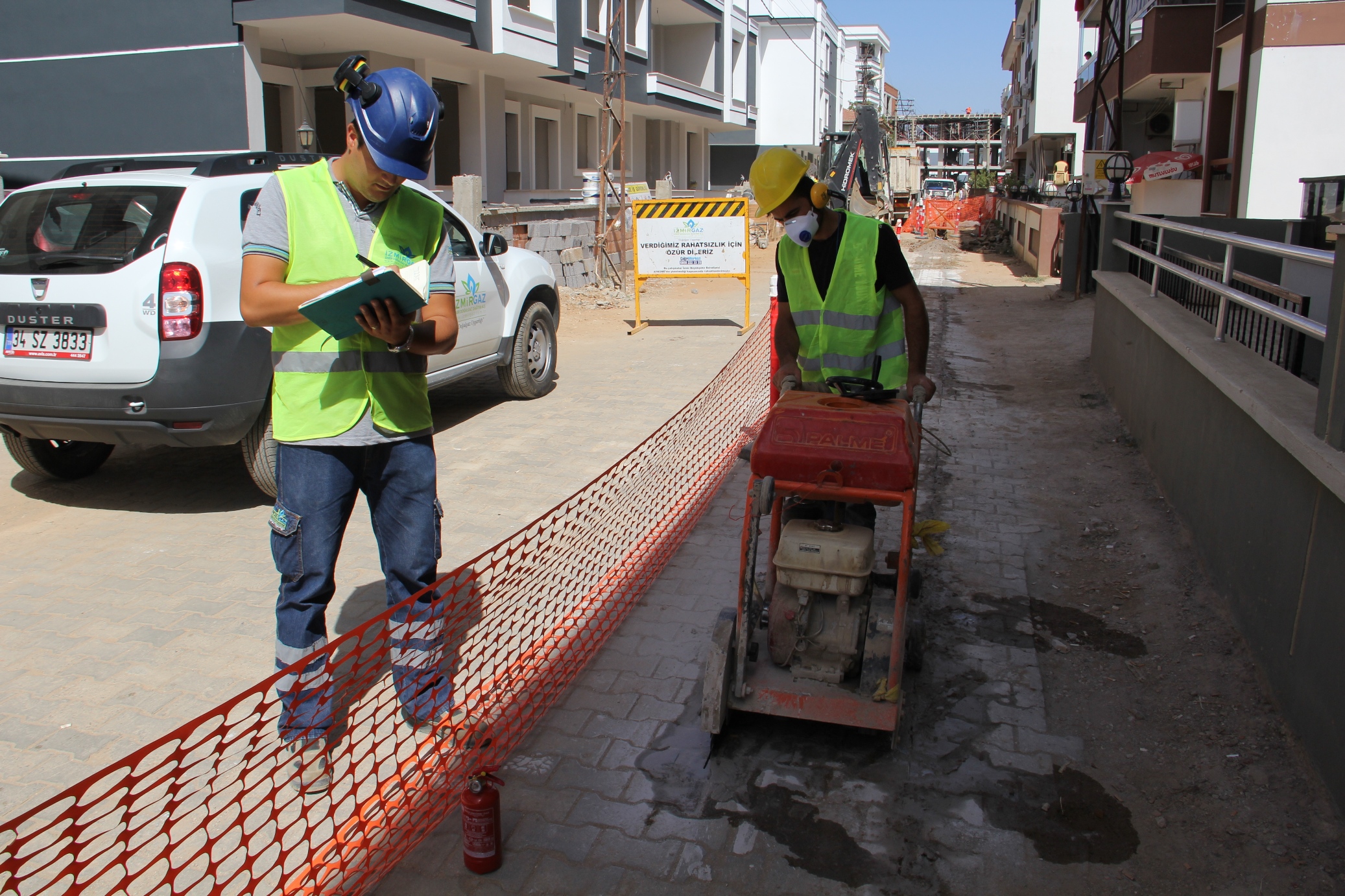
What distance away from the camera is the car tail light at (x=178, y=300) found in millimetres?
4855

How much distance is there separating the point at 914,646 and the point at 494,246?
4.85 meters

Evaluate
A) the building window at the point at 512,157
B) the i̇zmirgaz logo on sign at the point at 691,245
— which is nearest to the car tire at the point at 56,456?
the i̇zmirgaz logo on sign at the point at 691,245

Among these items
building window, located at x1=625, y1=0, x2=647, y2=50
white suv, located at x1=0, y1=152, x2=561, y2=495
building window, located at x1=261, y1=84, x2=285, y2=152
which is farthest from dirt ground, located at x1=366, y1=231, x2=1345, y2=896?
building window, located at x1=625, y1=0, x2=647, y2=50

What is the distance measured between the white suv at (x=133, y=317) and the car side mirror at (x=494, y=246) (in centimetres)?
208

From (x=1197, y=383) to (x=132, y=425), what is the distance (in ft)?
18.2

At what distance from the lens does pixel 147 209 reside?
5023 millimetres

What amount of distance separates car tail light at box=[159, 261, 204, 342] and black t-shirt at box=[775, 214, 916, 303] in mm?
3087

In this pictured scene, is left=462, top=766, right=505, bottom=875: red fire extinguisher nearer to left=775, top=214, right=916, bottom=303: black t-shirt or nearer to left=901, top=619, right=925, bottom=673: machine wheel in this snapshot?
left=901, top=619, right=925, bottom=673: machine wheel

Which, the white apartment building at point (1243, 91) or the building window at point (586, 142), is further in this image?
the building window at point (586, 142)

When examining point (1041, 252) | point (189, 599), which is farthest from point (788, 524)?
point (1041, 252)

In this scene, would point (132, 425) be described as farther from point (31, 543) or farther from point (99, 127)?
point (99, 127)

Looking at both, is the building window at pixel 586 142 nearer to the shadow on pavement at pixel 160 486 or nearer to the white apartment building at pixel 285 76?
the white apartment building at pixel 285 76

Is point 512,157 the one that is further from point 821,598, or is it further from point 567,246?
point 821,598

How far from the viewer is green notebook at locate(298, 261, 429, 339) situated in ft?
8.20
